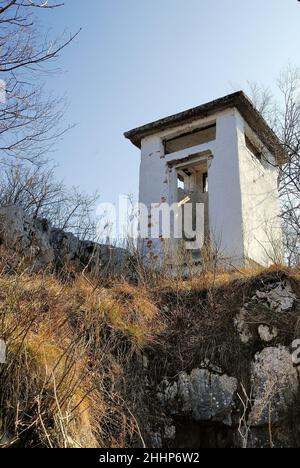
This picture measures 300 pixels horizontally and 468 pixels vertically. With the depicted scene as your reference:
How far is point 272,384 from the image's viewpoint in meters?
3.81

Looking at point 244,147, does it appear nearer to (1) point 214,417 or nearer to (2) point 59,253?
(2) point 59,253

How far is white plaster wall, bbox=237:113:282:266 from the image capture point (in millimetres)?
8117

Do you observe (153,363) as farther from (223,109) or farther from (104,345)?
(223,109)

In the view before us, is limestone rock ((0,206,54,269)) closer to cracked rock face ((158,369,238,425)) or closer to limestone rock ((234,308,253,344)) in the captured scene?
cracked rock face ((158,369,238,425))

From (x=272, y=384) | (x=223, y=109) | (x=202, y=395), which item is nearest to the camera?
(x=272, y=384)

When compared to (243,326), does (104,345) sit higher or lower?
lower

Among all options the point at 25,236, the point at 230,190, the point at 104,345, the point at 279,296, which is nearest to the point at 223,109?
the point at 230,190

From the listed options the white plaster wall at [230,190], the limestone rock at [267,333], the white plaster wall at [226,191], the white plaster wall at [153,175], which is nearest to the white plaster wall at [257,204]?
the white plaster wall at [230,190]

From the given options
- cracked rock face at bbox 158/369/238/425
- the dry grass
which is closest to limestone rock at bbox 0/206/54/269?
the dry grass

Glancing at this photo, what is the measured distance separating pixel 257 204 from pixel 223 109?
2.13 metres

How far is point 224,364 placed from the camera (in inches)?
163

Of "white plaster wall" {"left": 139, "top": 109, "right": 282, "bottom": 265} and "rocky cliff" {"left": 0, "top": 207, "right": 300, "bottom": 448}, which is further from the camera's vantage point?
"white plaster wall" {"left": 139, "top": 109, "right": 282, "bottom": 265}

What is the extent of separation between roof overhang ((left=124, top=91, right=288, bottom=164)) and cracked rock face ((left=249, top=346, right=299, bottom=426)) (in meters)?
5.98
